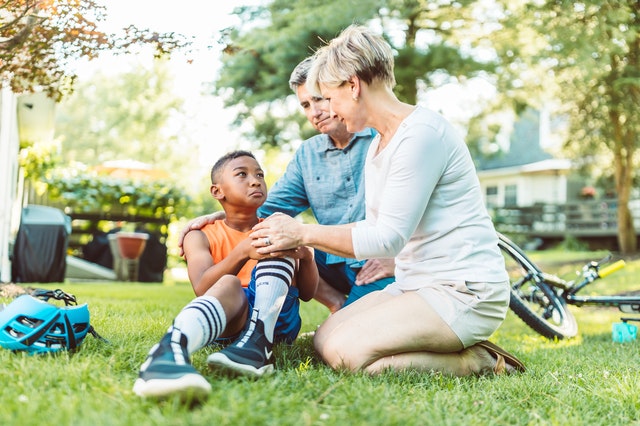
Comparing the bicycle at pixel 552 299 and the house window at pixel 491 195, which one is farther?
the house window at pixel 491 195

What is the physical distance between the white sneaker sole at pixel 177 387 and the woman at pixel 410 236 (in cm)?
79

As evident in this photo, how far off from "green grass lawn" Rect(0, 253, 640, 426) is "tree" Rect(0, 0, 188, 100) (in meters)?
1.17

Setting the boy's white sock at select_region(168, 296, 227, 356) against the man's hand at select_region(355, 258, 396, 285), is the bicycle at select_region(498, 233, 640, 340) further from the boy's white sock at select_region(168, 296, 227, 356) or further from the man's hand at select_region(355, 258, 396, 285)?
the boy's white sock at select_region(168, 296, 227, 356)

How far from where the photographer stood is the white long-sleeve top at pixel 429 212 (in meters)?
2.44

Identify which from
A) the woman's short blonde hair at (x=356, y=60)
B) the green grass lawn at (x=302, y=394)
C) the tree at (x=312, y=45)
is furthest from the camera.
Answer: the tree at (x=312, y=45)

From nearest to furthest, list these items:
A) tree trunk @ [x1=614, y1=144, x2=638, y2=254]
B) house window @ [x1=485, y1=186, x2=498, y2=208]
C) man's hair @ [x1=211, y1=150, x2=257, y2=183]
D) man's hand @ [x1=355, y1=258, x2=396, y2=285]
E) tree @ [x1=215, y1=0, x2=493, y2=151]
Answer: man's hair @ [x1=211, y1=150, x2=257, y2=183] → man's hand @ [x1=355, y1=258, x2=396, y2=285] → tree @ [x1=215, y1=0, x2=493, y2=151] → tree trunk @ [x1=614, y1=144, x2=638, y2=254] → house window @ [x1=485, y1=186, x2=498, y2=208]

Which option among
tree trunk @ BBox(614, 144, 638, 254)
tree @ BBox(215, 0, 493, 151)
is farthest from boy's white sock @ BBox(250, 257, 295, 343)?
tree trunk @ BBox(614, 144, 638, 254)

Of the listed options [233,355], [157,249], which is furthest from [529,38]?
[233,355]

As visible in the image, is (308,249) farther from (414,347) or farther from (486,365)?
(486,365)

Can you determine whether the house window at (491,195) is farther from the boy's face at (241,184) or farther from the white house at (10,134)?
the boy's face at (241,184)

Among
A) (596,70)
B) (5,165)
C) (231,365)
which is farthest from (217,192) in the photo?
(596,70)

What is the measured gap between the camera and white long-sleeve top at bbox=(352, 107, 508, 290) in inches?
95.9

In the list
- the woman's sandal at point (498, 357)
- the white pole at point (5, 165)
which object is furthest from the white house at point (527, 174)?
the woman's sandal at point (498, 357)

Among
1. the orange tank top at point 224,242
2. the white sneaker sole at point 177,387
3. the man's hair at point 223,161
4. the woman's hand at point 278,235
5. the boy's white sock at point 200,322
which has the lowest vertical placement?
the white sneaker sole at point 177,387
